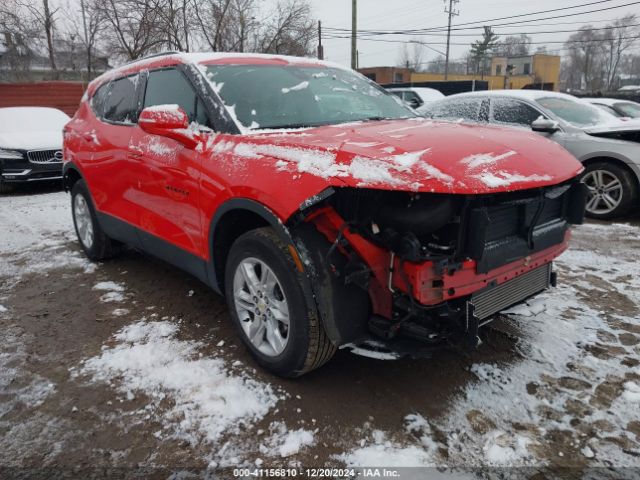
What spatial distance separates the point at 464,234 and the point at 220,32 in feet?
76.5

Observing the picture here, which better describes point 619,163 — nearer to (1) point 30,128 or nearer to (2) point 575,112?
(2) point 575,112

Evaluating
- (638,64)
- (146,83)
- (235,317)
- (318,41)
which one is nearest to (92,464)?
(235,317)

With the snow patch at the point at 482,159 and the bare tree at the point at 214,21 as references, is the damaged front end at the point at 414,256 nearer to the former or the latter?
the snow patch at the point at 482,159

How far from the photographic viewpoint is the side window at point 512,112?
6715 millimetres

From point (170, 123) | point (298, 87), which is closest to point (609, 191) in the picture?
point (298, 87)

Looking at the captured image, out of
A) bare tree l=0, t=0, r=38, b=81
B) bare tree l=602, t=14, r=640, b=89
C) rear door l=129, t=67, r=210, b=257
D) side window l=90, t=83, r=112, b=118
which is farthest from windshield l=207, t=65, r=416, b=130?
bare tree l=602, t=14, r=640, b=89

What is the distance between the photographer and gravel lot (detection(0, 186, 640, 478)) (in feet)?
7.28

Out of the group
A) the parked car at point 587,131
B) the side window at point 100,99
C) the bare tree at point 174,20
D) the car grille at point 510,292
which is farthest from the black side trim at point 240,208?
the bare tree at point 174,20

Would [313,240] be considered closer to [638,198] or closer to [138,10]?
[638,198]

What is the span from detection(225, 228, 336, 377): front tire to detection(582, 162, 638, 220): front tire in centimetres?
504

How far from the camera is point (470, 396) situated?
8.58 feet

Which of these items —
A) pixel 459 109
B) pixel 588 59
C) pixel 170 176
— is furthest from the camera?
pixel 588 59

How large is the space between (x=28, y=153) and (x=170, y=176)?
7093mm

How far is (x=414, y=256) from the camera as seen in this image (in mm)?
2152
